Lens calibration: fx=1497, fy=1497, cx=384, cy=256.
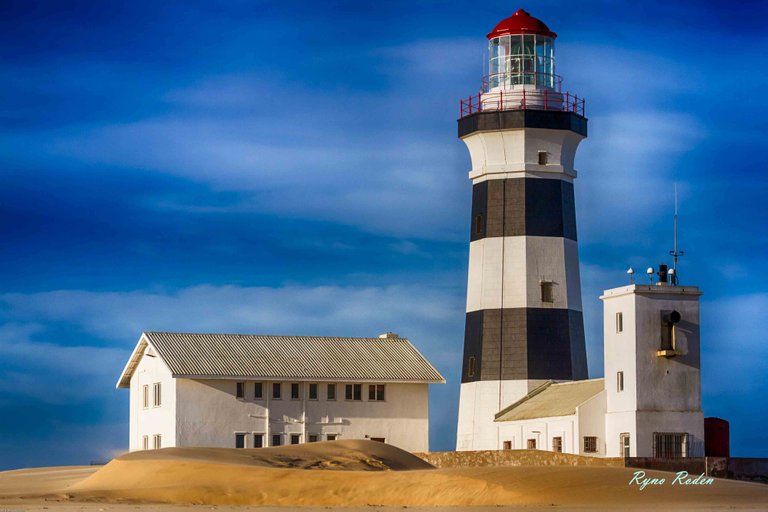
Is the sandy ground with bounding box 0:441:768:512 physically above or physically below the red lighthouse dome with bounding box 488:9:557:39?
below

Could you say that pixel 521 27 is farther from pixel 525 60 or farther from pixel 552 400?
pixel 552 400

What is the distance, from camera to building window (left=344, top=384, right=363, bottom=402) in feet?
170

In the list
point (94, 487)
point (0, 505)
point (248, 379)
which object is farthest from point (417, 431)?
point (0, 505)

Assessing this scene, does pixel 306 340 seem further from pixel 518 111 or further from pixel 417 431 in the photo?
pixel 518 111

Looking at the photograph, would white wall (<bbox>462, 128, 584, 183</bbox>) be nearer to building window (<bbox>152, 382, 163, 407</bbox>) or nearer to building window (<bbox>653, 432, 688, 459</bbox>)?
building window (<bbox>653, 432, 688, 459</bbox>)

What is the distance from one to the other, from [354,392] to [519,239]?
8870mm

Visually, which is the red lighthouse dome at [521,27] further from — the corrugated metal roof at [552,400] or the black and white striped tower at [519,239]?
the corrugated metal roof at [552,400]

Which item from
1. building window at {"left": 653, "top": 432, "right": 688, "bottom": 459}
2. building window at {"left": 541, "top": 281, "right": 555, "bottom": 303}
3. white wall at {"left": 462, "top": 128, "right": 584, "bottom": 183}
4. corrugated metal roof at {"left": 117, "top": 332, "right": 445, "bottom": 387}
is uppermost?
white wall at {"left": 462, "top": 128, "right": 584, "bottom": 183}

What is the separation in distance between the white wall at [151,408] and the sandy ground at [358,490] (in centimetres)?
1525

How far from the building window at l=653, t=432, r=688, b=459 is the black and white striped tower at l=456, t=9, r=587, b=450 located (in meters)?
6.18

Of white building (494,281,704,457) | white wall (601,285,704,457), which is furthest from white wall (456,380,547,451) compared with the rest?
white wall (601,285,704,457)

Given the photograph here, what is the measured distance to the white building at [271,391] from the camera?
49.6 metres

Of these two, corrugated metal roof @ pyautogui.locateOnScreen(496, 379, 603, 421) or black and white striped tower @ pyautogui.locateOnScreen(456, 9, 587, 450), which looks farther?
black and white striped tower @ pyautogui.locateOnScreen(456, 9, 587, 450)

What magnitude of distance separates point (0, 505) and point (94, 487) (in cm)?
344
